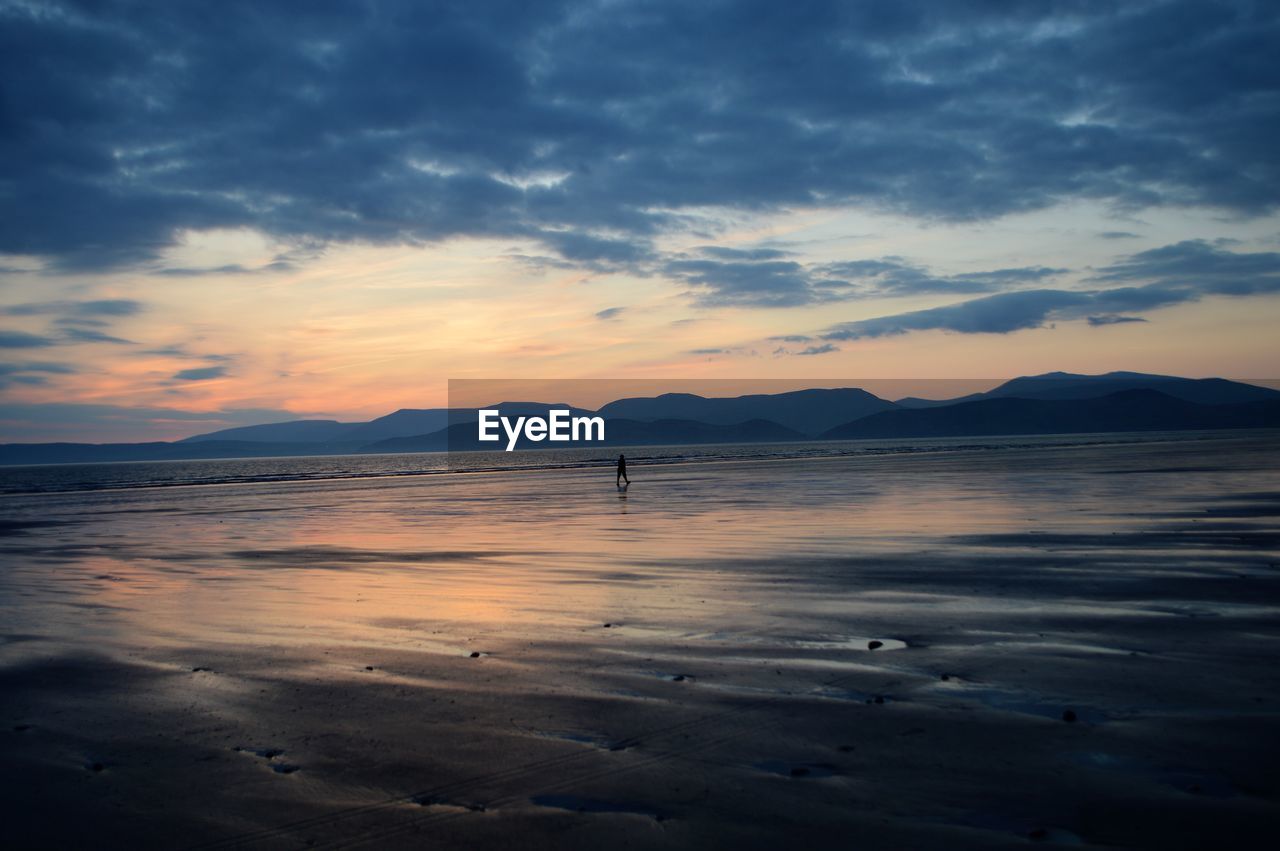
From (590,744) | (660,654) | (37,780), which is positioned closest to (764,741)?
(590,744)

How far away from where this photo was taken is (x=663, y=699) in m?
6.79

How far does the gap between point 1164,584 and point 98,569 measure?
19.2 meters

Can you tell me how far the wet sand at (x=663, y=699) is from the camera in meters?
4.66

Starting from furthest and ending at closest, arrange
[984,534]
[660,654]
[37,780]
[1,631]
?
[984,534], [1,631], [660,654], [37,780]

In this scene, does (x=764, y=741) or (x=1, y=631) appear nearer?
(x=764, y=741)

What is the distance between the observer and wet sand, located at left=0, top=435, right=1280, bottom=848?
15.3ft

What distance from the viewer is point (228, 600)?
492 inches

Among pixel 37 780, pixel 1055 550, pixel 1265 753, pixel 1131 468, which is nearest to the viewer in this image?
pixel 1265 753

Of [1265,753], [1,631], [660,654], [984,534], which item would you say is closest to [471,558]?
[1,631]

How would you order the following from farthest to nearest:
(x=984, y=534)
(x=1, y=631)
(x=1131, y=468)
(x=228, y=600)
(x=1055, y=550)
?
(x=1131, y=468), (x=984, y=534), (x=1055, y=550), (x=228, y=600), (x=1, y=631)

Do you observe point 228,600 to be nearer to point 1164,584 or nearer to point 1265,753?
point 1265,753

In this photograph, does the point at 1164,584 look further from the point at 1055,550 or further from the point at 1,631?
the point at 1,631

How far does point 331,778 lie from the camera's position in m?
5.38

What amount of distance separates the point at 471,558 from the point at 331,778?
11.4 metres
